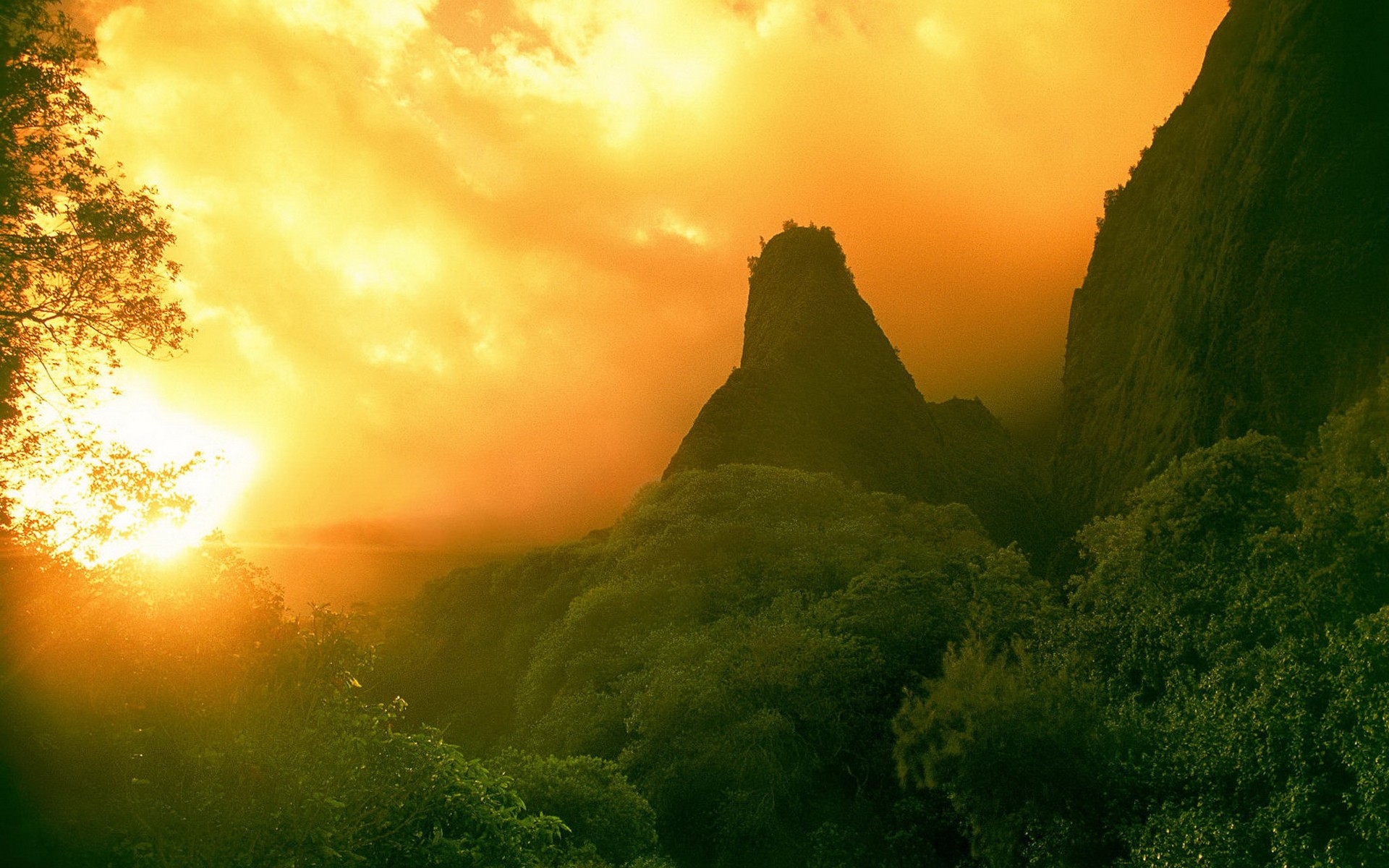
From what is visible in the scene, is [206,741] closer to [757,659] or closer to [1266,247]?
[757,659]

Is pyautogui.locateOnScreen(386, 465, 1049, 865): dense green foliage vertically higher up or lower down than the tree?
lower down

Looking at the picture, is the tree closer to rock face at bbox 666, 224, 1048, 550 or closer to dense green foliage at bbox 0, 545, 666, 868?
dense green foliage at bbox 0, 545, 666, 868

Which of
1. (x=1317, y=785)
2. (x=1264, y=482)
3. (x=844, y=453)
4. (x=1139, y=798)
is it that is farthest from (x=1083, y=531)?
(x=844, y=453)

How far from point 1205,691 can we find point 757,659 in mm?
13504

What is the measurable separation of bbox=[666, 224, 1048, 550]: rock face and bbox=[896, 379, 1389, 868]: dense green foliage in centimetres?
4150

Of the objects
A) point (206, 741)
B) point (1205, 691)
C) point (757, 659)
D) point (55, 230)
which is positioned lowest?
point (1205, 691)

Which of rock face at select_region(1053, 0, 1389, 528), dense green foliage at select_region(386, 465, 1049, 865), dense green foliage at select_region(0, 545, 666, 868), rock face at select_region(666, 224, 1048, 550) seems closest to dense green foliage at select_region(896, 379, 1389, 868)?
dense green foliage at select_region(386, 465, 1049, 865)

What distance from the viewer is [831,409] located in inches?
3127

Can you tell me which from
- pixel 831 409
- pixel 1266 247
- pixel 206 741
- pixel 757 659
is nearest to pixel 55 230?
pixel 206 741

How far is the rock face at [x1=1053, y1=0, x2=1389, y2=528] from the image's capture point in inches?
1516

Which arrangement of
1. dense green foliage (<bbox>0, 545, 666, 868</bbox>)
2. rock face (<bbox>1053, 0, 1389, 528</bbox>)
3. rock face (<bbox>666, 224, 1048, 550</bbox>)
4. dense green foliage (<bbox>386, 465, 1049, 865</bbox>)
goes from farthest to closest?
rock face (<bbox>666, 224, 1048, 550</bbox>) < rock face (<bbox>1053, 0, 1389, 528</bbox>) < dense green foliage (<bbox>386, 465, 1049, 865</bbox>) < dense green foliage (<bbox>0, 545, 666, 868</bbox>)

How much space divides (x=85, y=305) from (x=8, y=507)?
371 cm

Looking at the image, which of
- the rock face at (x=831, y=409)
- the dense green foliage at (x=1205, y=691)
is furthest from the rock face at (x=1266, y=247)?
the rock face at (x=831, y=409)

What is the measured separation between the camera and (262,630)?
12.4 meters
